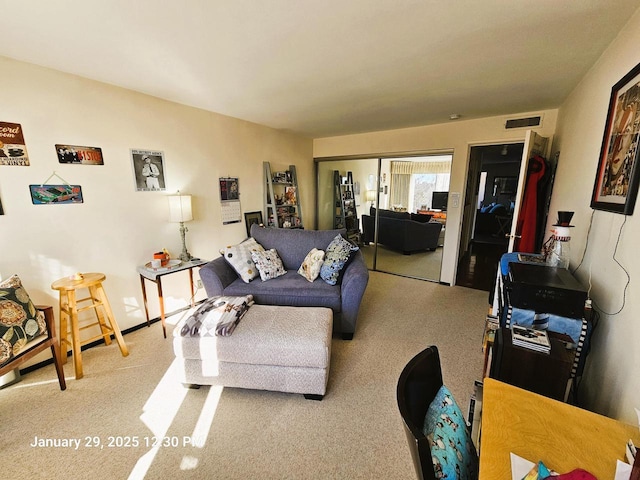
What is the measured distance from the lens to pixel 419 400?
0.84 meters

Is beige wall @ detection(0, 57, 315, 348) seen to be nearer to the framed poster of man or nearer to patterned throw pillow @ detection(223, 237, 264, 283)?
the framed poster of man

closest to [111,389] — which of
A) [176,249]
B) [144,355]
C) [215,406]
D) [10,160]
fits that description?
[144,355]

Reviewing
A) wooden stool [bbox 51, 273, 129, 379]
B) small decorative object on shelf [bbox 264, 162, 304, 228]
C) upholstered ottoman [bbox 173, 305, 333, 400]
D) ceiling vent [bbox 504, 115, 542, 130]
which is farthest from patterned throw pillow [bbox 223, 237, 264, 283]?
ceiling vent [bbox 504, 115, 542, 130]

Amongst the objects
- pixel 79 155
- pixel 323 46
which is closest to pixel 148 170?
pixel 79 155

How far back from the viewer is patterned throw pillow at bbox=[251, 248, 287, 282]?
2729 mm

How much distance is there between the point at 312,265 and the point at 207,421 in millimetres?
1501

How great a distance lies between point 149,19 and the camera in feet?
4.60

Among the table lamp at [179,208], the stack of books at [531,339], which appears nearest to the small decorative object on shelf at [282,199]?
the table lamp at [179,208]

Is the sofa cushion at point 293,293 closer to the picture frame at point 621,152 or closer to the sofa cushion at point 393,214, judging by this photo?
the picture frame at point 621,152

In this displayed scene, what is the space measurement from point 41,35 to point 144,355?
2.28 metres

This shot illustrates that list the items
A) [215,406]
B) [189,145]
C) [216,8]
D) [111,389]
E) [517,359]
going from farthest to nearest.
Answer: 1. [189,145]
2. [111,389]
3. [215,406]
4. [216,8]
5. [517,359]

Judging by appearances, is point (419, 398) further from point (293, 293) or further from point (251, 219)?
point (251, 219)

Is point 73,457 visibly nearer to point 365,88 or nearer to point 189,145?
point 189,145

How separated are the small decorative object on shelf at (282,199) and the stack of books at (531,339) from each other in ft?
10.5
